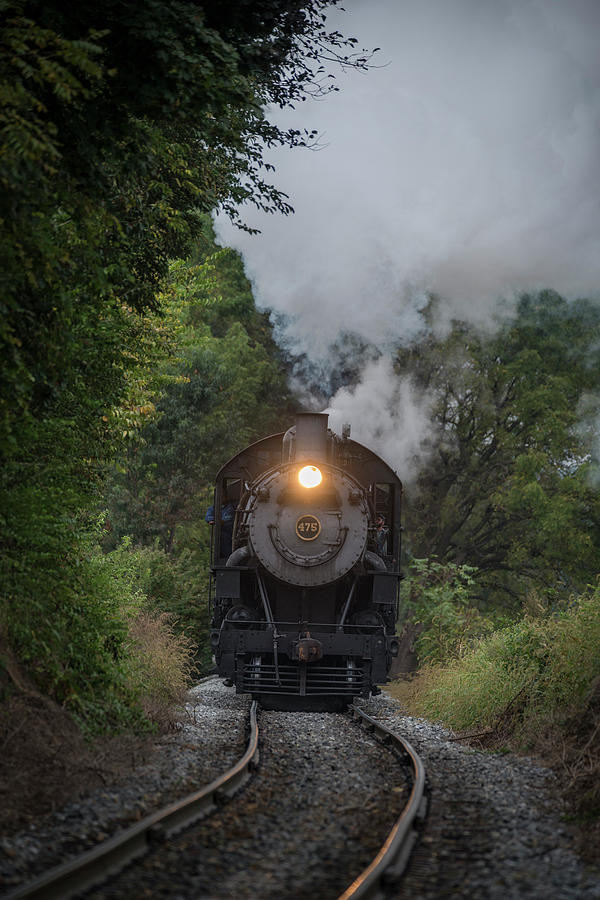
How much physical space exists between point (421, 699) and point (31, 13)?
418 inches

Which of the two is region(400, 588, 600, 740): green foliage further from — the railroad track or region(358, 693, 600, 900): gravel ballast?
the railroad track

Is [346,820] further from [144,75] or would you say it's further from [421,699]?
[421,699]

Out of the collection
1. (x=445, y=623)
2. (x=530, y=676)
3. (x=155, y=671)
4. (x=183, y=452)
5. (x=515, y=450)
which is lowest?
(x=155, y=671)

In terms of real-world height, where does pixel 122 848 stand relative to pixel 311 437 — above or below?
below

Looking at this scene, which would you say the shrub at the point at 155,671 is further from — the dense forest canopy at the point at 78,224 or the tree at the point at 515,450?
the tree at the point at 515,450

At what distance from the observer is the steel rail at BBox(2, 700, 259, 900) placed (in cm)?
390

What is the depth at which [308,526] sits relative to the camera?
41.3ft

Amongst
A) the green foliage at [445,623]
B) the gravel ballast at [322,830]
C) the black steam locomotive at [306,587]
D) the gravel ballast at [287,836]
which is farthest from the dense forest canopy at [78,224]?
the green foliage at [445,623]

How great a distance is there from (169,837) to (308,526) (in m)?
7.64

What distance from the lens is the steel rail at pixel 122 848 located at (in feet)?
12.8

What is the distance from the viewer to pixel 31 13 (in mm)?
7270

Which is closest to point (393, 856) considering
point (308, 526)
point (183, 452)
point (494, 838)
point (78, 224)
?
point (494, 838)

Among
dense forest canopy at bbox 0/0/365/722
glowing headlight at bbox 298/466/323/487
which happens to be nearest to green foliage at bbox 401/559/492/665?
glowing headlight at bbox 298/466/323/487

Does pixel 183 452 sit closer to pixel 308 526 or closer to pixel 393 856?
pixel 308 526
